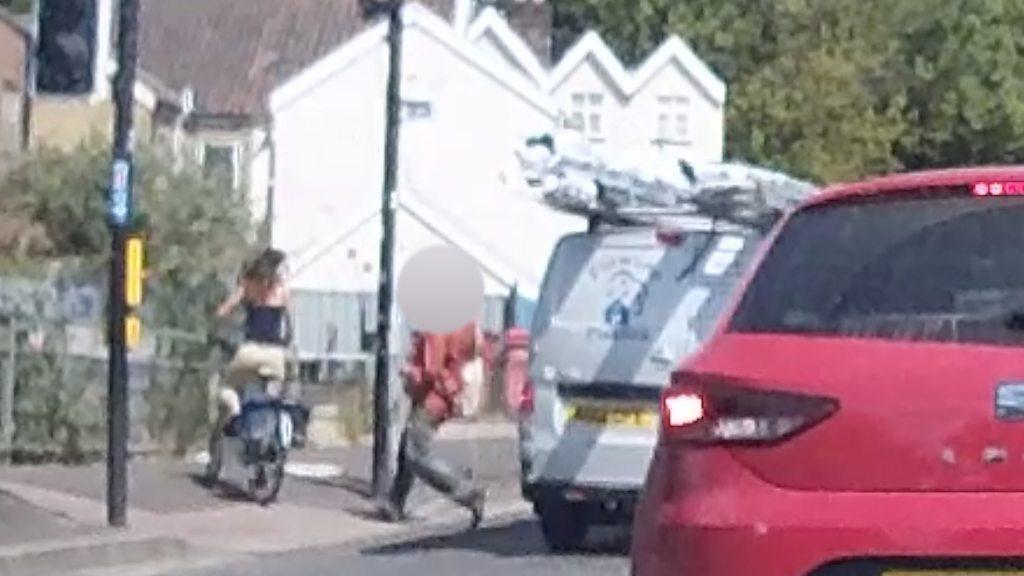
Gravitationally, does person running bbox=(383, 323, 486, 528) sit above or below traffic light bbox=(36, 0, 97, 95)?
below

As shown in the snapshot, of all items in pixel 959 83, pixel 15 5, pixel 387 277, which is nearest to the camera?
pixel 387 277

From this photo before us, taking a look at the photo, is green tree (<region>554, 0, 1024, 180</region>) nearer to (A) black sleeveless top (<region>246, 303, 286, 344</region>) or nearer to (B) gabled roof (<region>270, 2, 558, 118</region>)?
(B) gabled roof (<region>270, 2, 558, 118</region>)

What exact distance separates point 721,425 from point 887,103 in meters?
61.0

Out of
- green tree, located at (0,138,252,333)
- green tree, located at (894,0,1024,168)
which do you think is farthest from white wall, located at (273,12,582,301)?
green tree, located at (0,138,252,333)

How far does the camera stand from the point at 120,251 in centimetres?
1830

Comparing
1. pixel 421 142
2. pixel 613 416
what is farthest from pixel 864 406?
pixel 421 142

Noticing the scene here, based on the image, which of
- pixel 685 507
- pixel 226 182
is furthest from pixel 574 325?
pixel 226 182

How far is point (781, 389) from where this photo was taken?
299 inches

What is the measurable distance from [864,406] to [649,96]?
57599 mm

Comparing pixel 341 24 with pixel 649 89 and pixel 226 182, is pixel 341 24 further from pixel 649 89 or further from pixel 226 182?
pixel 226 182

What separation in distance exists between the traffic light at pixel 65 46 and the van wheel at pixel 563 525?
377cm

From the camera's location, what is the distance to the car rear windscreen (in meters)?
7.58

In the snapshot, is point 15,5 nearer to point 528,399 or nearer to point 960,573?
point 528,399

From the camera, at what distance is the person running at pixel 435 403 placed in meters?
19.6
